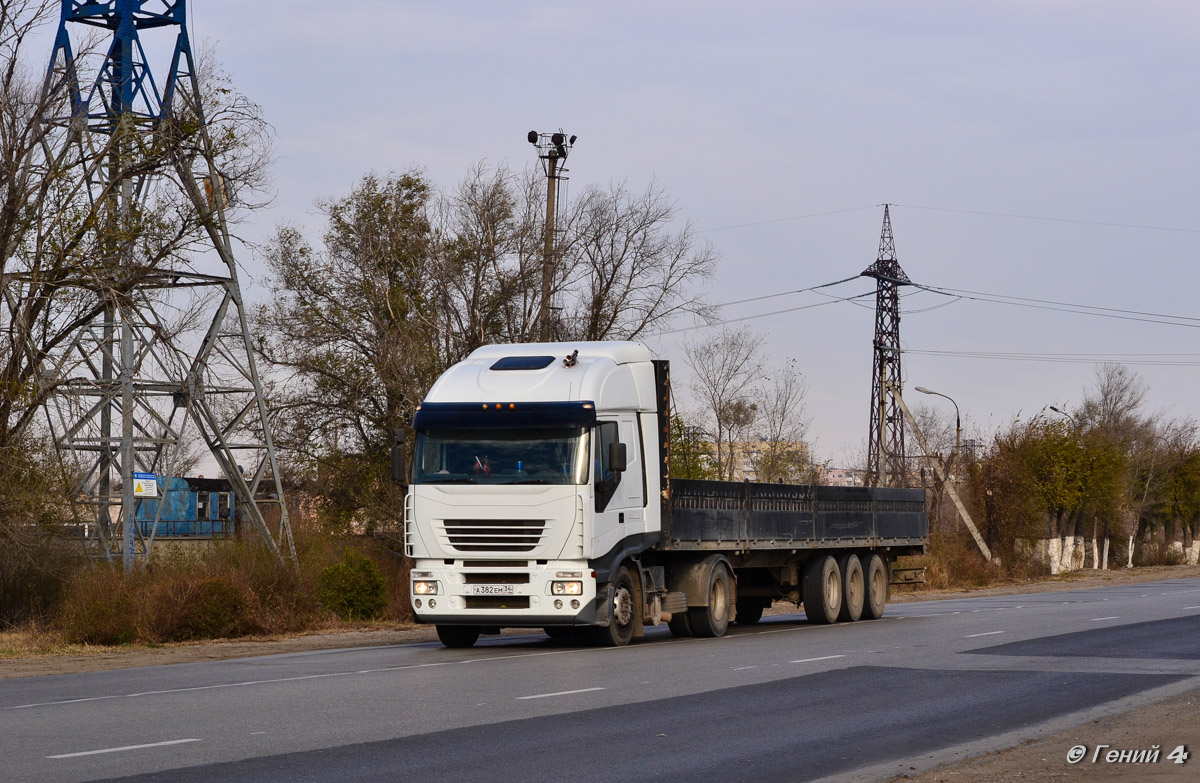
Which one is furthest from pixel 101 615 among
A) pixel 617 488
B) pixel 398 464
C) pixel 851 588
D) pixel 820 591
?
pixel 851 588

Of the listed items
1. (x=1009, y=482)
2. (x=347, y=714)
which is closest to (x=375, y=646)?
(x=347, y=714)

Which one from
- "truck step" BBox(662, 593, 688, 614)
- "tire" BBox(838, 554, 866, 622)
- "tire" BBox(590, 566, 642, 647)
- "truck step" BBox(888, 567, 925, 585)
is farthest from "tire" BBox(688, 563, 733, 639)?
"truck step" BBox(888, 567, 925, 585)

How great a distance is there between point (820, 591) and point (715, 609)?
4166mm

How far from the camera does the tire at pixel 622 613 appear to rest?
1917 cm

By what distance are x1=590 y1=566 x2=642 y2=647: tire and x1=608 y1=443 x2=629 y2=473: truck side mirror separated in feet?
5.15

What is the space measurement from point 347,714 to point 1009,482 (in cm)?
4858

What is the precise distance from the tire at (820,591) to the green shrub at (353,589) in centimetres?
789

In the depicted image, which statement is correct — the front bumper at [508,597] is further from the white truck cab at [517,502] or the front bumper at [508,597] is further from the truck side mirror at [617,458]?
the truck side mirror at [617,458]

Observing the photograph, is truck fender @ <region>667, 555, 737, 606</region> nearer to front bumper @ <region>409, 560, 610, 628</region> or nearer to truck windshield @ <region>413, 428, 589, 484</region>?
front bumper @ <region>409, 560, 610, 628</region>

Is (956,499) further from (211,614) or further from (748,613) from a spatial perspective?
(211,614)

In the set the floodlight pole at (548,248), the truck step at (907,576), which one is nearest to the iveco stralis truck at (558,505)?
the truck step at (907,576)

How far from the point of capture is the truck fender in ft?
69.2

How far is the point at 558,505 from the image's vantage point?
18.2 metres

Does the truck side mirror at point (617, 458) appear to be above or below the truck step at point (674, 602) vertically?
above
